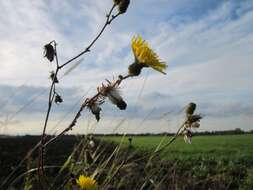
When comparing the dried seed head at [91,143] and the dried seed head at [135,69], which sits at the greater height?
the dried seed head at [135,69]

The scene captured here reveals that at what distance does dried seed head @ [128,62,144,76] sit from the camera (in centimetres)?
215

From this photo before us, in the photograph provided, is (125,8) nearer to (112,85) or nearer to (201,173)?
(112,85)

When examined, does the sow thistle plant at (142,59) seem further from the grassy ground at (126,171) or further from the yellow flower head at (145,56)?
the grassy ground at (126,171)

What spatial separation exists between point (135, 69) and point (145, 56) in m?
0.07

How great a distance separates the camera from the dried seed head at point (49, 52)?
2348 millimetres

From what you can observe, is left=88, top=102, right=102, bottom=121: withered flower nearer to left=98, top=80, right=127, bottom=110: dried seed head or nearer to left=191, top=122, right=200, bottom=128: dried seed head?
left=98, top=80, right=127, bottom=110: dried seed head

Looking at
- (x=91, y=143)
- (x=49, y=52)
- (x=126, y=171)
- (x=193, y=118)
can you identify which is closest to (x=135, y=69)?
(x=49, y=52)

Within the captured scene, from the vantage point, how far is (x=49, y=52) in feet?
7.81

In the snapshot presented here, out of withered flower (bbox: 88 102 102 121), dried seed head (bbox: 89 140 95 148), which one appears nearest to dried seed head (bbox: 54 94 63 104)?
withered flower (bbox: 88 102 102 121)

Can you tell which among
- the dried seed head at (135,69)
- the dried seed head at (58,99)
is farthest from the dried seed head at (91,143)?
the dried seed head at (135,69)

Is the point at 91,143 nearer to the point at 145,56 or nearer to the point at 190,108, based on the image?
the point at 190,108

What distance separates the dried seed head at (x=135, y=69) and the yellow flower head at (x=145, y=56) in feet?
0.06

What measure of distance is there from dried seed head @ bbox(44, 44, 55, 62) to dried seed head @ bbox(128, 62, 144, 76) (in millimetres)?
401

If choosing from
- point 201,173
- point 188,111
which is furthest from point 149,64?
point 201,173
